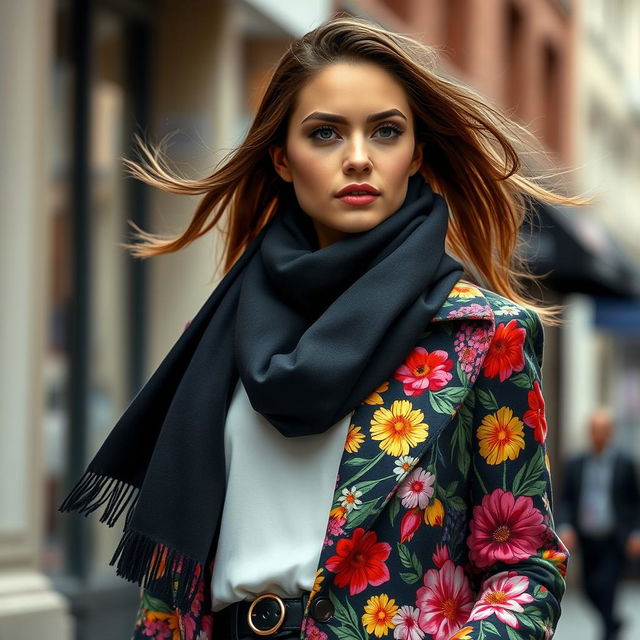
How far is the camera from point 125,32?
912 centimetres

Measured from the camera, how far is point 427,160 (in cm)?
289

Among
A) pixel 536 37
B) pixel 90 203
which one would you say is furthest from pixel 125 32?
pixel 536 37

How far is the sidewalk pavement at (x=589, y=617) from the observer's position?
12.4 meters

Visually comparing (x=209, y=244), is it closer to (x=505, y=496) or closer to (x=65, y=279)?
(x=65, y=279)

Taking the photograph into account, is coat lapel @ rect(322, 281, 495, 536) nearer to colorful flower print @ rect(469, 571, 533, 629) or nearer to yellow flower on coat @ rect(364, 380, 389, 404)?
yellow flower on coat @ rect(364, 380, 389, 404)

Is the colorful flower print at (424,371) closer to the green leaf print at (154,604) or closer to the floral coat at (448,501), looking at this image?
the floral coat at (448,501)

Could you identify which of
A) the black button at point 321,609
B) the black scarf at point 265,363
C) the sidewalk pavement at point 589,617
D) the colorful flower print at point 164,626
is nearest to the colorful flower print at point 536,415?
the black scarf at point 265,363

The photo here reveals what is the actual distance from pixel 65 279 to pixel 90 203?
484 millimetres

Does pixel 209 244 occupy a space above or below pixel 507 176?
below

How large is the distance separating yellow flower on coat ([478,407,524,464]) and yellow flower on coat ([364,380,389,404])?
17 centimetres

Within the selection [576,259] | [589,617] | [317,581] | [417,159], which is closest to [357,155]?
[417,159]

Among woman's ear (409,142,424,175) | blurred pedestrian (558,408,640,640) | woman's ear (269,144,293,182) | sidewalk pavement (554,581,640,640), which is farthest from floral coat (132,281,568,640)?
sidewalk pavement (554,581,640,640)

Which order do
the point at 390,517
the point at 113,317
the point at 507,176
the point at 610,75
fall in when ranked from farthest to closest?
1. the point at 610,75
2. the point at 113,317
3. the point at 507,176
4. the point at 390,517

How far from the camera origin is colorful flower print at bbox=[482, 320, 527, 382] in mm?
2465
